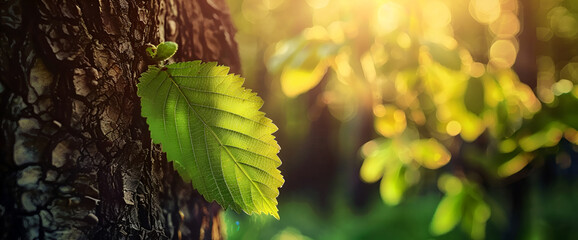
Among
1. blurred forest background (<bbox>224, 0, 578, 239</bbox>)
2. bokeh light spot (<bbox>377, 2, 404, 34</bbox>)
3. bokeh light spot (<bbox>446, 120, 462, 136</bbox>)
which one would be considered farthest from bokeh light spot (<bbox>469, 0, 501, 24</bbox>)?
bokeh light spot (<bbox>377, 2, 404, 34</bbox>)

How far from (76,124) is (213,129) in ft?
0.49

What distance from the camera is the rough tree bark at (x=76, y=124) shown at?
1.53 feet

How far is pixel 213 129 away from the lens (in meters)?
0.54

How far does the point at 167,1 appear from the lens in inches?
25.9

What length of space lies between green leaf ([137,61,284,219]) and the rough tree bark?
0.04 m

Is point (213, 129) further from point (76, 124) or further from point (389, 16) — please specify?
point (389, 16)

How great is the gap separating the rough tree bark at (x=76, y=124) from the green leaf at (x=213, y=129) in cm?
4

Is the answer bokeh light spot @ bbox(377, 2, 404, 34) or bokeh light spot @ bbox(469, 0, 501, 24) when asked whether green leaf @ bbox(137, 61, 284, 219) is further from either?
bokeh light spot @ bbox(469, 0, 501, 24)

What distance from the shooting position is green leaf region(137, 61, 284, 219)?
1.74 feet

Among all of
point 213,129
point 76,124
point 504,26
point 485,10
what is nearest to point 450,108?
point 213,129

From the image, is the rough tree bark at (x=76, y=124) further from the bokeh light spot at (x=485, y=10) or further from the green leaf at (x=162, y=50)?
the bokeh light spot at (x=485, y=10)

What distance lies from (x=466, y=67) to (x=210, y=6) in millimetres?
987

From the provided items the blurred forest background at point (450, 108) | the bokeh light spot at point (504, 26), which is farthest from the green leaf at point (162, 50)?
the bokeh light spot at point (504, 26)

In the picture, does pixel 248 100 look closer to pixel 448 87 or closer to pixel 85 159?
pixel 85 159
